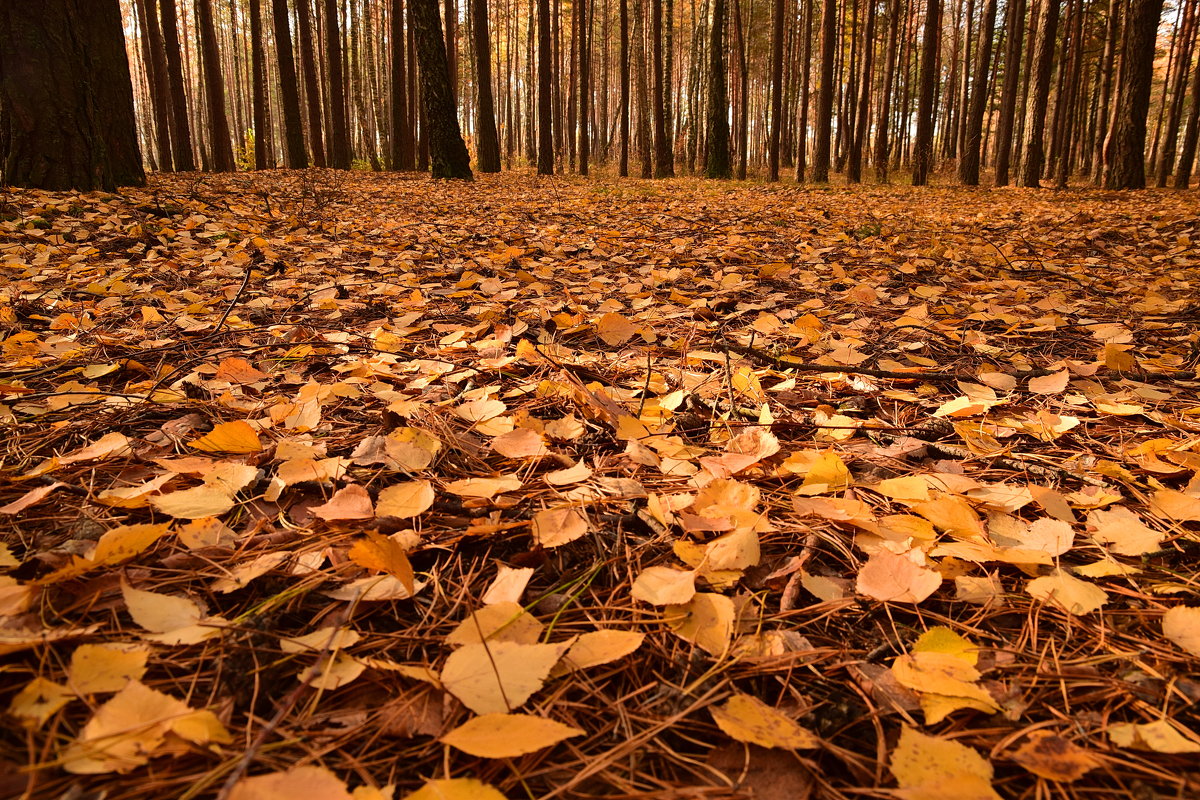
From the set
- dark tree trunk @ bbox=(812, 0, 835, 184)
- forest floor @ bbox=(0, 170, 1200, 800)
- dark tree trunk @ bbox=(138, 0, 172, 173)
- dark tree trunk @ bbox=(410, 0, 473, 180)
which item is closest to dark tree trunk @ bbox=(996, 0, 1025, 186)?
dark tree trunk @ bbox=(812, 0, 835, 184)

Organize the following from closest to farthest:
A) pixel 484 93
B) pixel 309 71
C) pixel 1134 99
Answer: pixel 1134 99 < pixel 484 93 < pixel 309 71

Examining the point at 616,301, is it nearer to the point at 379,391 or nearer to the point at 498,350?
the point at 498,350

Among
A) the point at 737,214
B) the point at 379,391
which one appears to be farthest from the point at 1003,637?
the point at 737,214

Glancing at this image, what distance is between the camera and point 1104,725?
0.64m

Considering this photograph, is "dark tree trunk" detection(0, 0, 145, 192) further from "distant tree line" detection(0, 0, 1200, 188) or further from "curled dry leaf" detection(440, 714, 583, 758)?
"curled dry leaf" detection(440, 714, 583, 758)

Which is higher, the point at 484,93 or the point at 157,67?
the point at 157,67

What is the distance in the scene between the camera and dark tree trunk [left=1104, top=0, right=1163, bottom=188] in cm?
682

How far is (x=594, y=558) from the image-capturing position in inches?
35.4

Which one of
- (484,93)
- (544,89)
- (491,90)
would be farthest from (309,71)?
(544,89)

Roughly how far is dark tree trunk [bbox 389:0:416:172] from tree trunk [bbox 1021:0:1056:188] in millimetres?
9335

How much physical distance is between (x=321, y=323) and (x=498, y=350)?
76 centimetres

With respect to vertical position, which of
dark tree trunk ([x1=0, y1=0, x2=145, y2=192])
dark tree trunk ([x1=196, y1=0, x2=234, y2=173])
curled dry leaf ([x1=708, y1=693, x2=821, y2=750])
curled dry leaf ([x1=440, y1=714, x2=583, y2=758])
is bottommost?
curled dry leaf ([x1=708, y1=693, x2=821, y2=750])

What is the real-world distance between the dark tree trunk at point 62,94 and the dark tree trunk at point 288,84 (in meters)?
4.72

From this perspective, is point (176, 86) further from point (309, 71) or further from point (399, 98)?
point (399, 98)
